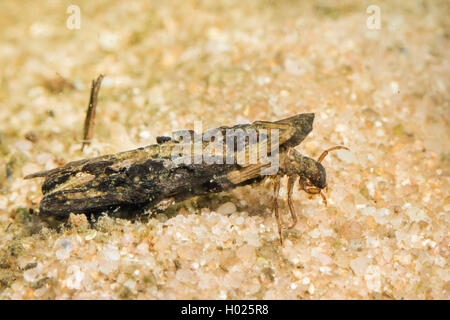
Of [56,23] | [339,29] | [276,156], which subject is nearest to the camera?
[276,156]

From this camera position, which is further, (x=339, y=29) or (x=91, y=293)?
(x=339, y=29)

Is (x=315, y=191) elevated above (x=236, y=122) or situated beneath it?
situated beneath

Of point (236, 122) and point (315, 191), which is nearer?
point (315, 191)

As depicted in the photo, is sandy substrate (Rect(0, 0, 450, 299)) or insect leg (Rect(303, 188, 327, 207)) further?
insect leg (Rect(303, 188, 327, 207))

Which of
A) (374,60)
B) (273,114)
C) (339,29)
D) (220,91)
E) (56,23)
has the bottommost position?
(273,114)

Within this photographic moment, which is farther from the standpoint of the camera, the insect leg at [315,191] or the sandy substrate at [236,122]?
the insect leg at [315,191]

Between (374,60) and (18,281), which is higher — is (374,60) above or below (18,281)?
above
